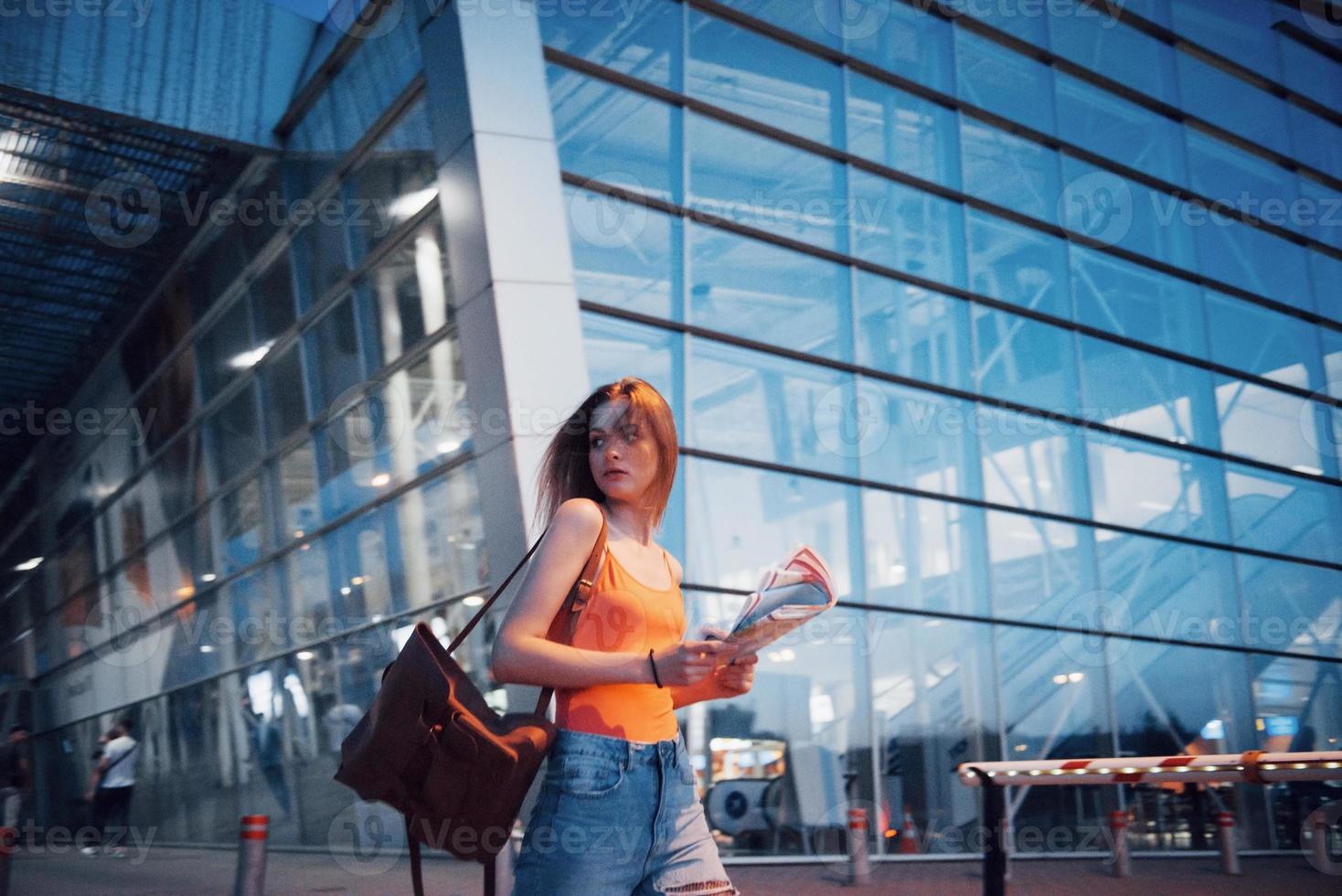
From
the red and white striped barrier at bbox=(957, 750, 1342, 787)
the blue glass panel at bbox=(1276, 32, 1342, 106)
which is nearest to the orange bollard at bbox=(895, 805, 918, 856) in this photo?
the red and white striped barrier at bbox=(957, 750, 1342, 787)

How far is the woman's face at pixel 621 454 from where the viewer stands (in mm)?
2260

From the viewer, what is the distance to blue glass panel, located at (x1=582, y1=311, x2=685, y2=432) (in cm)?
1078

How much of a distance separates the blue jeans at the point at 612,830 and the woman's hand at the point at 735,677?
215mm

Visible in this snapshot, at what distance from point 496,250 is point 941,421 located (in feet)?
19.2

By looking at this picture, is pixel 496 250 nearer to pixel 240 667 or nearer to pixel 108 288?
pixel 240 667

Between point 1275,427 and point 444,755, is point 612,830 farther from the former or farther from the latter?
point 1275,427

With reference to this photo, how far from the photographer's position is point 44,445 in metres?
27.6

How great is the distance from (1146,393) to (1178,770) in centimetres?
1232

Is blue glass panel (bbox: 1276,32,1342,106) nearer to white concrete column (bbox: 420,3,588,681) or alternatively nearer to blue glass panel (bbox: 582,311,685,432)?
blue glass panel (bbox: 582,311,685,432)

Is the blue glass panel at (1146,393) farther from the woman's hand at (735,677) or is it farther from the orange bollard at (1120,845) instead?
the woman's hand at (735,677)

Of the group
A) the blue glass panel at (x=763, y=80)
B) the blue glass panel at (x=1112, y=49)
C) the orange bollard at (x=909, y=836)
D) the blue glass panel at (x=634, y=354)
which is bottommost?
the orange bollard at (x=909, y=836)

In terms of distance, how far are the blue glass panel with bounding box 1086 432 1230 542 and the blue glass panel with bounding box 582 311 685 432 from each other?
599cm

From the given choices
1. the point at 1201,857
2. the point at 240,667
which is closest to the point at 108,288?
the point at 240,667

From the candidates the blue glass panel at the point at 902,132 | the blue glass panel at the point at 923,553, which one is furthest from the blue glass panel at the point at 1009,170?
the blue glass panel at the point at 923,553
